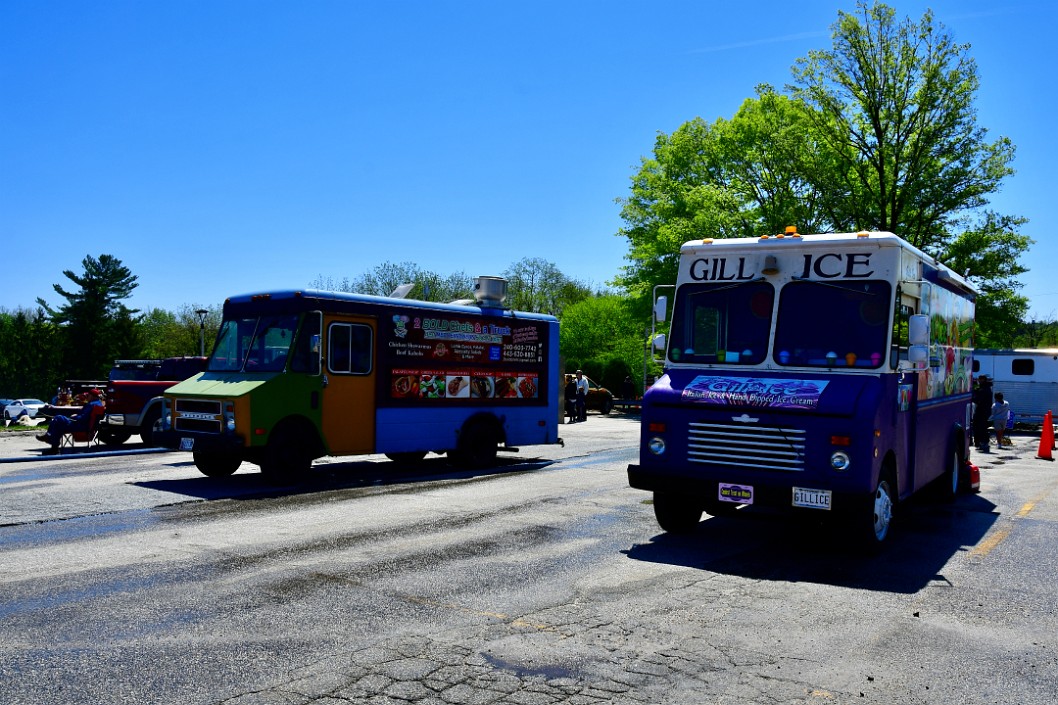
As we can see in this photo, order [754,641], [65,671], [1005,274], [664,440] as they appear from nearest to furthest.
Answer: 1. [65,671]
2. [754,641]
3. [664,440]
4. [1005,274]

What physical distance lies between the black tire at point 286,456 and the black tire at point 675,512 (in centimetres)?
589

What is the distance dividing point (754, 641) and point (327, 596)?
119 inches

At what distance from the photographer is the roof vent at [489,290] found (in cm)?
1669

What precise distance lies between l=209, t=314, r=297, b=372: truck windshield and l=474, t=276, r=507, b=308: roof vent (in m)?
4.13

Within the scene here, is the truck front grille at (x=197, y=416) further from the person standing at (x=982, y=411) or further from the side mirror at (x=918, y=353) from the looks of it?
the person standing at (x=982, y=411)

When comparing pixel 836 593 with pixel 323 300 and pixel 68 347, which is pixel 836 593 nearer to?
pixel 323 300

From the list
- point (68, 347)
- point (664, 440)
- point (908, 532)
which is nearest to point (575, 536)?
point (664, 440)

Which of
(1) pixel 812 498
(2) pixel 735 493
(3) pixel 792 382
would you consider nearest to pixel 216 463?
(2) pixel 735 493

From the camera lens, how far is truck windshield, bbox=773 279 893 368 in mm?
8648

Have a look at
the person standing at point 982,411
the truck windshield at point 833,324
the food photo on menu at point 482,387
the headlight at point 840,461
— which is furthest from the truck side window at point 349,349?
the person standing at point 982,411

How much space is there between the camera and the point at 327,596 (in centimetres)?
675

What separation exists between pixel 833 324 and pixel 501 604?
4.34 m

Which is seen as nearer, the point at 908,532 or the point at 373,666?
the point at 373,666

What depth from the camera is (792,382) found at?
8.62m
